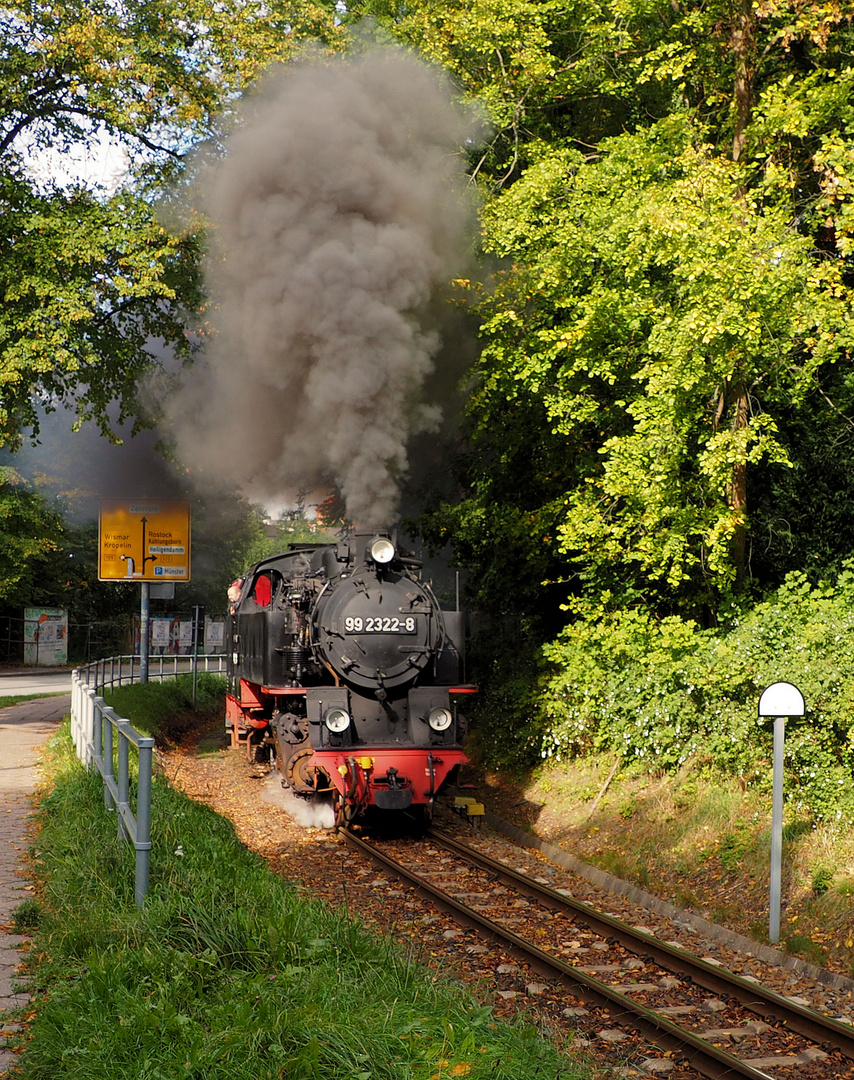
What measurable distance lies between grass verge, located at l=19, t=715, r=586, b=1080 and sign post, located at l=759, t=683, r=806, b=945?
10.1 feet

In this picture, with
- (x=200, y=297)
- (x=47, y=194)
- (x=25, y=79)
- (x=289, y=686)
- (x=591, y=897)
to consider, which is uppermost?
(x=25, y=79)

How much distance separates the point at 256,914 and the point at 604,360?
7.77 meters

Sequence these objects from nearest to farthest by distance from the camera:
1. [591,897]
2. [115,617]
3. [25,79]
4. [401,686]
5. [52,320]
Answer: [591,897] → [401,686] → [52,320] → [25,79] → [115,617]

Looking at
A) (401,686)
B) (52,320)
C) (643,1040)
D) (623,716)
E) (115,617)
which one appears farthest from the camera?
(115,617)

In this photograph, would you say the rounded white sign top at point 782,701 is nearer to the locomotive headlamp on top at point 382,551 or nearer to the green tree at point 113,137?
the locomotive headlamp on top at point 382,551

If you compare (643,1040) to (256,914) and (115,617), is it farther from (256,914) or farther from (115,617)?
(115,617)

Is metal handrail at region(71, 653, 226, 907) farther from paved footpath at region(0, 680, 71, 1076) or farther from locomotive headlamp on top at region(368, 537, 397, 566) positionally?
locomotive headlamp on top at region(368, 537, 397, 566)

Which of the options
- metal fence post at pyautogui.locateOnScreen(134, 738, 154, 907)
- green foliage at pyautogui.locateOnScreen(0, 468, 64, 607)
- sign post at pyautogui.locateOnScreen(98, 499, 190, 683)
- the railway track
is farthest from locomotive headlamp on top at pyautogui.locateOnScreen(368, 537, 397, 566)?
green foliage at pyautogui.locateOnScreen(0, 468, 64, 607)

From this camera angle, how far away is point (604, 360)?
11.3 meters

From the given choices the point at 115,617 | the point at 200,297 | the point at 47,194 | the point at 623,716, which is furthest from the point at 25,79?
the point at 115,617

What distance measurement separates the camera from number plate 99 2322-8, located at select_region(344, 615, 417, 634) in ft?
32.4

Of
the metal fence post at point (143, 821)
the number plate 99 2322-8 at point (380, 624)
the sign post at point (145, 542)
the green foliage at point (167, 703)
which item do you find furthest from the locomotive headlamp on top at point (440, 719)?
the sign post at point (145, 542)

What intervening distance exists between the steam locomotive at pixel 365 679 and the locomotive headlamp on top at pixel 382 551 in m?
0.01

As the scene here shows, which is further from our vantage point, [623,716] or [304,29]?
[304,29]
